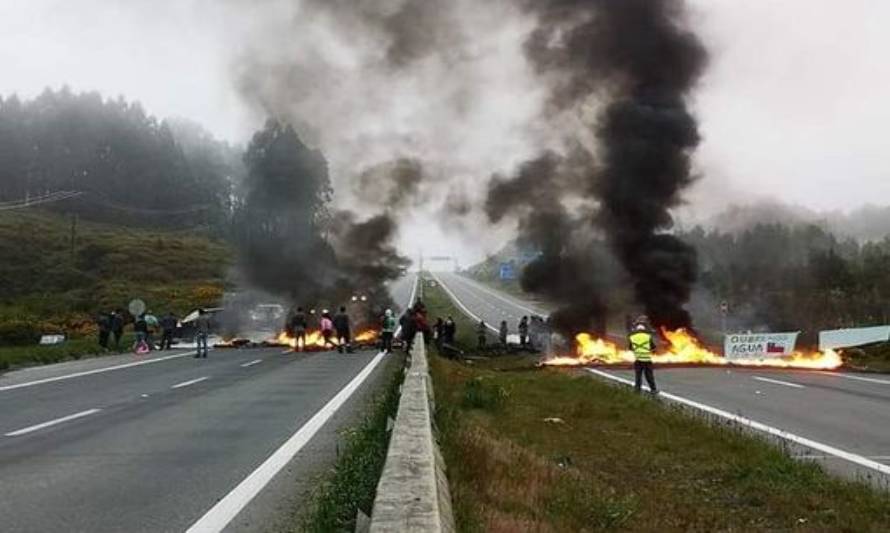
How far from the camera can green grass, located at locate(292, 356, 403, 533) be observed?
17.1ft

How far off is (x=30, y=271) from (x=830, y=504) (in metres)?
85.4

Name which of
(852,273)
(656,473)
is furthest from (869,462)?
(852,273)

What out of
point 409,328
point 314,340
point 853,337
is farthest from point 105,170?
point 853,337

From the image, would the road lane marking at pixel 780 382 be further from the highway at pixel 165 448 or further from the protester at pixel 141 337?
the protester at pixel 141 337

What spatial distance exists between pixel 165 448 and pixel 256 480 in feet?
7.74

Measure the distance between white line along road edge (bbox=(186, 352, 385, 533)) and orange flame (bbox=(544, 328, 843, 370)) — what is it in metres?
18.9

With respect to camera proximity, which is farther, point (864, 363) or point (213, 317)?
point (213, 317)

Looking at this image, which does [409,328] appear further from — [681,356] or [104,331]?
[104,331]

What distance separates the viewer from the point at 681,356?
105 ft

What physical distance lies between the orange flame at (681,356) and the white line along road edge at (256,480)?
743 inches

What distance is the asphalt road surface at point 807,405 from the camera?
35.3 ft

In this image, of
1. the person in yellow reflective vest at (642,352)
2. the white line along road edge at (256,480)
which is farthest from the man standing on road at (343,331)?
the white line along road edge at (256,480)

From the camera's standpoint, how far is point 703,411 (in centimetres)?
1548

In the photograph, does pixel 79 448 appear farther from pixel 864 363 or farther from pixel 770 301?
pixel 770 301
